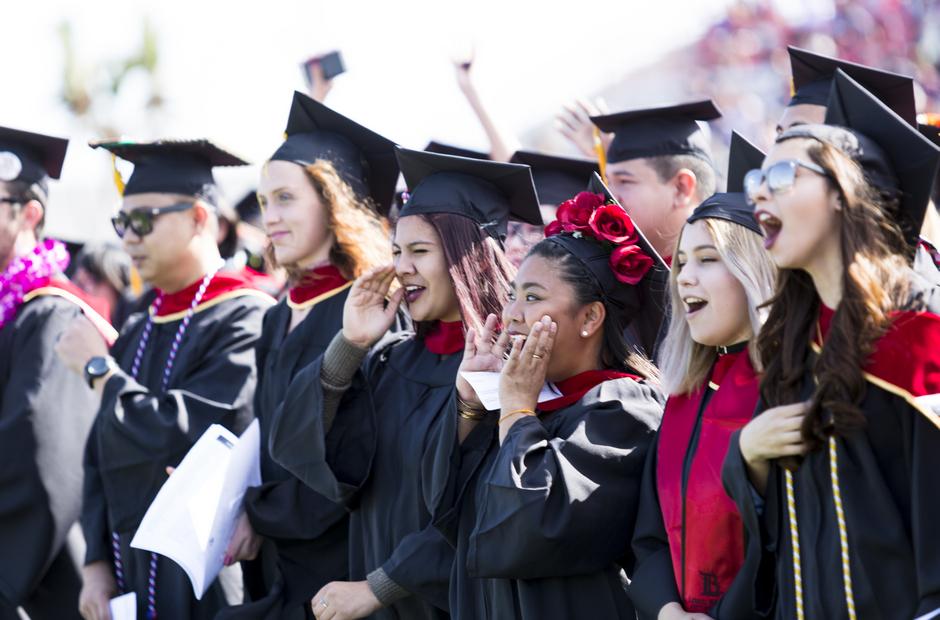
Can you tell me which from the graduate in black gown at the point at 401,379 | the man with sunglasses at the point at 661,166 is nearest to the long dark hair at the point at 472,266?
the graduate in black gown at the point at 401,379

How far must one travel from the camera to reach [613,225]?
3.85 m

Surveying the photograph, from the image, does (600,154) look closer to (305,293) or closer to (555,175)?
(555,175)

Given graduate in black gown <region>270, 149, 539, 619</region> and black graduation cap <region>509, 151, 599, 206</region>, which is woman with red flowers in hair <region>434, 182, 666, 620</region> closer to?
graduate in black gown <region>270, 149, 539, 619</region>

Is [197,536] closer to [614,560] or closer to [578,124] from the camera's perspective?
[614,560]

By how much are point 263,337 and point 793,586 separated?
2986 millimetres

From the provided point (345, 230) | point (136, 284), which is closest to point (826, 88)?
point (345, 230)

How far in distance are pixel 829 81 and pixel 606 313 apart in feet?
4.60

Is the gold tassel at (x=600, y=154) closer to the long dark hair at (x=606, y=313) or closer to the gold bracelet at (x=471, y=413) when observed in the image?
the long dark hair at (x=606, y=313)

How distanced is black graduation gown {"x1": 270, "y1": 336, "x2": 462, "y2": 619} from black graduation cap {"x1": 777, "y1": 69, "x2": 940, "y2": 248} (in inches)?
68.9

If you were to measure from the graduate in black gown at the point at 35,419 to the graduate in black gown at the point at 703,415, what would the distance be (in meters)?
3.16

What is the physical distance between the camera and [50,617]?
6.09 metres

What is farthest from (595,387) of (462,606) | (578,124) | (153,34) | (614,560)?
(153,34)

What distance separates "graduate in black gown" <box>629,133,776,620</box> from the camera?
10.2ft

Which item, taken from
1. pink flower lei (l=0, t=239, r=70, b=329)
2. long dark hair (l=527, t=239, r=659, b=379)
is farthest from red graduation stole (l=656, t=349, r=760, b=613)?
pink flower lei (l=0, t=239, r=70, b=329)
